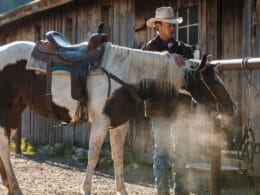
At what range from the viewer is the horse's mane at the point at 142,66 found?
5.03 meters

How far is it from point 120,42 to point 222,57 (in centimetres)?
266

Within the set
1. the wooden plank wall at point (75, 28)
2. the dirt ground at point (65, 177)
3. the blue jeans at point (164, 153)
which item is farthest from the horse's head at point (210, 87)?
the wooden plank wall at point (75, 28)

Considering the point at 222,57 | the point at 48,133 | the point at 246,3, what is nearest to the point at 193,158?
the point at 222,57

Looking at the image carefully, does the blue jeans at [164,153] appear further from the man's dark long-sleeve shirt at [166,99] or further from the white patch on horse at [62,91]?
the white patch on horse at [62,91]

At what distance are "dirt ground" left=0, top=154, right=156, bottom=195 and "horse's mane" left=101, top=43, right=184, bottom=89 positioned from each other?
2.09 m

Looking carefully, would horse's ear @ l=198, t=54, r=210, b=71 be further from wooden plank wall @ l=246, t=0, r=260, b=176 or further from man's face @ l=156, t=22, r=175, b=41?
wooden plank wall @ l=246, t=0, r=260, b=176

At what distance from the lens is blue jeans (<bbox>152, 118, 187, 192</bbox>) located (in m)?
5.09

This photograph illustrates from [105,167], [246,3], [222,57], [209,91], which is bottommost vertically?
[105,167]

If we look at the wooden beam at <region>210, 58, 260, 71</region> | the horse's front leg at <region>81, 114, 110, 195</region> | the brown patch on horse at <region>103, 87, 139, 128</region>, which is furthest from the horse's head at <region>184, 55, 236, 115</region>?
the horse's front leg at <region>81, 114, 110, 195</region>

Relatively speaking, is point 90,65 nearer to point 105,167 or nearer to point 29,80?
point 29,80

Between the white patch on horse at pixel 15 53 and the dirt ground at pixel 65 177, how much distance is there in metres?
1.67

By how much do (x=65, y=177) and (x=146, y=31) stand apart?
309cm

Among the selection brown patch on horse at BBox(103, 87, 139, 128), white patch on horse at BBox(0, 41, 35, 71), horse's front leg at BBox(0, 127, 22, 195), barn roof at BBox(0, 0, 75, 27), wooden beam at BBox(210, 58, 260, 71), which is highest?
barn roof at BBox(0, 0, 75, 27)

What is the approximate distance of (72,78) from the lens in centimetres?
519
